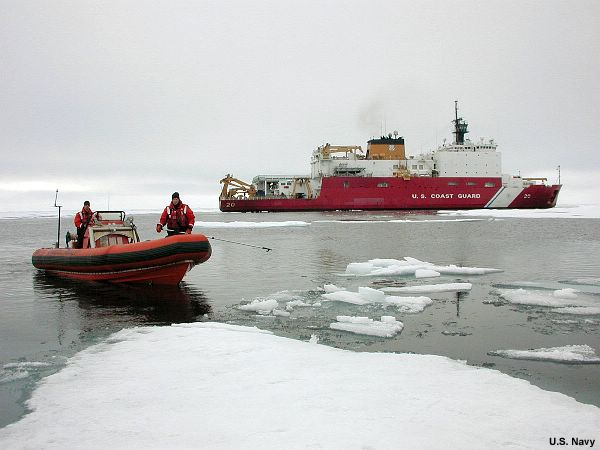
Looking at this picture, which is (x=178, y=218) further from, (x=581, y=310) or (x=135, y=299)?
(x=581, y=310)

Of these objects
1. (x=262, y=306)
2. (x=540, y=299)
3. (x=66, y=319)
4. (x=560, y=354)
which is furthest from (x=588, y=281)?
(x=66, y=319)

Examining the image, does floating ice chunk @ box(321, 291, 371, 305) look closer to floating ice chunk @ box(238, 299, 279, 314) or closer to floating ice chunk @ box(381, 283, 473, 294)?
floating ice chunk @ box(238, 299, 279, 314)

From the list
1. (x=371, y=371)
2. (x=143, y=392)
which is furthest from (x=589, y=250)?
(x=143, y=392)

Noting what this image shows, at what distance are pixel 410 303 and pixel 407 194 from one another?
41.1 metres

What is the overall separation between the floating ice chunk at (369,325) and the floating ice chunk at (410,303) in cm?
84

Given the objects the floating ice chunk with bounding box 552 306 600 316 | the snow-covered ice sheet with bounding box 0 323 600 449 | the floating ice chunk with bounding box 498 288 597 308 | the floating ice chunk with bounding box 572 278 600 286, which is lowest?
the snow-covered ice sheet with bounding box 0 323 600 449

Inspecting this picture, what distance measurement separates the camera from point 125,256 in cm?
994

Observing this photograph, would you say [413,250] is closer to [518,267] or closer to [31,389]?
[518,267]

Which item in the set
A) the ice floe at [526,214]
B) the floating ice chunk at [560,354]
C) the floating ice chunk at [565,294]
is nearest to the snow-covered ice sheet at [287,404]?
the floating ice chunk at [560,354]

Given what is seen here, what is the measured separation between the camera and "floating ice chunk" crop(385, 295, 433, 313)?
7.36 metres

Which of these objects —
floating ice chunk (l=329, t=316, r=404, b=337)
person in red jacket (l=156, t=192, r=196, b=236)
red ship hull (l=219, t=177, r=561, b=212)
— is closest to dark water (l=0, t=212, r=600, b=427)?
floating ice chunk (l=329, t=316, r=404, b=337)

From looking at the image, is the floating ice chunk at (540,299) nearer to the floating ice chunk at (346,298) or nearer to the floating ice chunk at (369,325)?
the floating ice chunk at (346,298)

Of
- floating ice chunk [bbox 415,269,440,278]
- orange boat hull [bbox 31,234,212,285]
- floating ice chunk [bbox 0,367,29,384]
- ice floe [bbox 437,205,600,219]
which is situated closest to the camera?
floating ice chunk [bbox 0,367,29,384]

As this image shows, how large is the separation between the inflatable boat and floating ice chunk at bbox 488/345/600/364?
19.5ft
